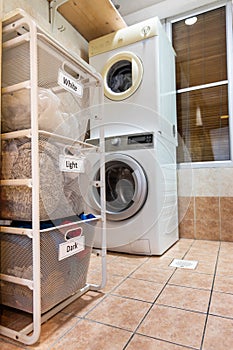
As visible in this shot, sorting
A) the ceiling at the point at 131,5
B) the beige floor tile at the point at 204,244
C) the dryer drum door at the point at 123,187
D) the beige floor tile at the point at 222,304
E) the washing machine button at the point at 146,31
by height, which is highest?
the ceiling at the point at 131,5

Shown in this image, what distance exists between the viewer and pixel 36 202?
81 cm

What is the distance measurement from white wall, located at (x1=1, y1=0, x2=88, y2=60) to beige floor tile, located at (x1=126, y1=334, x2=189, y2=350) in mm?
1776

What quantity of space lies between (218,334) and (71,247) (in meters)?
0.62

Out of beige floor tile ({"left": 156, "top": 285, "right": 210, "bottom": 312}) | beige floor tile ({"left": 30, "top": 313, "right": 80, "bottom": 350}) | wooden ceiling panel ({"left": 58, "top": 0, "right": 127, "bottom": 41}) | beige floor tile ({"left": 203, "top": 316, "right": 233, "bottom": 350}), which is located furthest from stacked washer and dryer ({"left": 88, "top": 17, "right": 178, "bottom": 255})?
beige floor tile ({"left": 203, "top": 316, "right": 233, "bottom": 350})

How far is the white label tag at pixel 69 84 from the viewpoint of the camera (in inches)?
38.4

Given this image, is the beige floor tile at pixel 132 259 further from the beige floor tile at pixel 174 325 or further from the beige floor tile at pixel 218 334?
the beige floor tile at pixel 218 334

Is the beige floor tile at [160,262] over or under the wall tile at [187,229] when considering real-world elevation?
under

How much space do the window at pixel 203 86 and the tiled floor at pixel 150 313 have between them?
115 centimetres

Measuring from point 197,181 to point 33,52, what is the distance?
1848 millimetres

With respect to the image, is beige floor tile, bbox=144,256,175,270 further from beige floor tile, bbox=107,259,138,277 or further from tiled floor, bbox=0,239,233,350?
beige floor tile, bbox=107,259,138,277

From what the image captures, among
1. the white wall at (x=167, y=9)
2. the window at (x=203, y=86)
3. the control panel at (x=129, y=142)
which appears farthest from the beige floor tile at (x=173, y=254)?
the white wall at (x=167, y=9)

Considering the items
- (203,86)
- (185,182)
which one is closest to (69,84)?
(185,182)

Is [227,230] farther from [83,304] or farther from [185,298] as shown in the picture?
[83,304]

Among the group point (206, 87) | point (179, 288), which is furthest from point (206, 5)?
point (179, 288)
